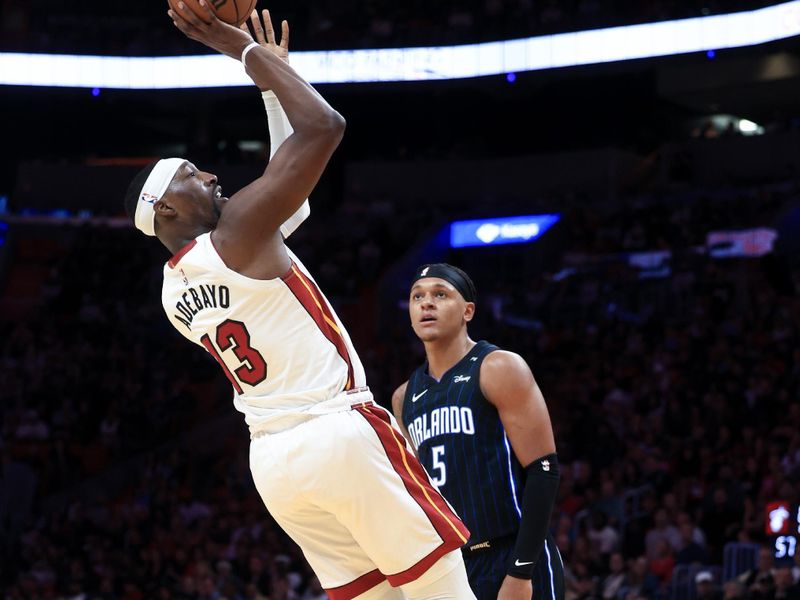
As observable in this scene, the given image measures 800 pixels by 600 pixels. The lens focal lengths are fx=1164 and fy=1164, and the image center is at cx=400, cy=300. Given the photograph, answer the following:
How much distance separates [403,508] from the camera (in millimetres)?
3957

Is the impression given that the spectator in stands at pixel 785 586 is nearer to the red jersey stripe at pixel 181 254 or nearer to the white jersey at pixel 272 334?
the white jersey at pixel 272 334

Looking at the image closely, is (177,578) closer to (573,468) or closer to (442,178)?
(573,468)

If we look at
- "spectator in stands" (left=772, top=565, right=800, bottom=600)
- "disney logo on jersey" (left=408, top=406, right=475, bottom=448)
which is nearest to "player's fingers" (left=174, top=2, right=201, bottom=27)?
"disney logo on jersey" (left=408, top=406, right=475, bottom=448)

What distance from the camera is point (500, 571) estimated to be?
15.8ft

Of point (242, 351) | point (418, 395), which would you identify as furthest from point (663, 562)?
point (242, 351)

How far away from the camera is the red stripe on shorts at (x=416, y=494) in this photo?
3.97 m

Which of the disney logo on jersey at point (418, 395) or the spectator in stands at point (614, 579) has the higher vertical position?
the disney logo on jersey at point (418, 395)

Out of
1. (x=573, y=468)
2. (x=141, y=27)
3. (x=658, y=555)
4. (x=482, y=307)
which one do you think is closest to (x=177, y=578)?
(x=573, y=468)

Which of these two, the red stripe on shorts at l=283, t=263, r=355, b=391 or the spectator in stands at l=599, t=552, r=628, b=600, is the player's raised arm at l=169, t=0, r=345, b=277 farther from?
the spectator in stands at l=599, t=552, r=628, b=600

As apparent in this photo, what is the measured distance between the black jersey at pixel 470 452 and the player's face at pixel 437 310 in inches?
6.2

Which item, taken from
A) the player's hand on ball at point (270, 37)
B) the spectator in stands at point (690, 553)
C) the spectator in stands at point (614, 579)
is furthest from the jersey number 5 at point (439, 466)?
the spectator in stands at point (690, 553)

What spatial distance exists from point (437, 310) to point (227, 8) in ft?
5.38

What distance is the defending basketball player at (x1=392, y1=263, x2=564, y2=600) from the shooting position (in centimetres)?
468

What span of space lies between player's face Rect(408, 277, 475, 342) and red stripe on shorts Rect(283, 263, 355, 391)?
3.43 ft
